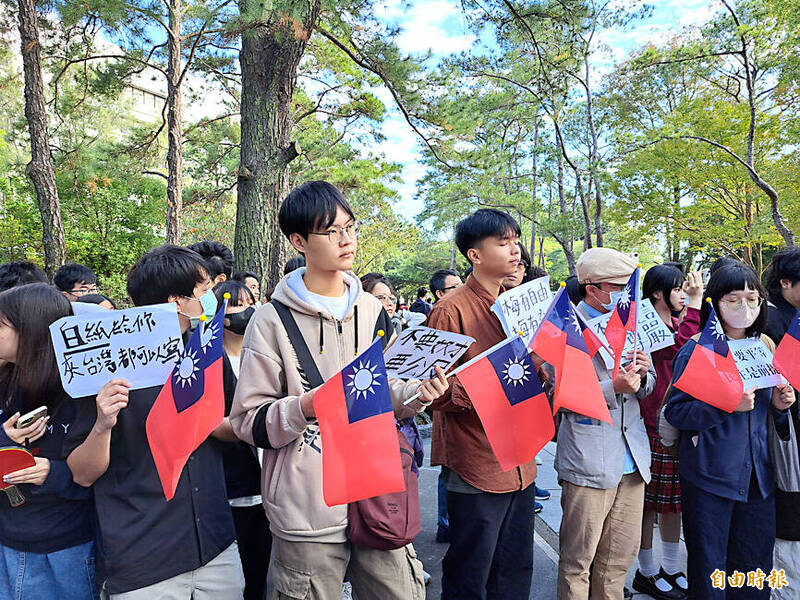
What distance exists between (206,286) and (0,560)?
1.19 meters

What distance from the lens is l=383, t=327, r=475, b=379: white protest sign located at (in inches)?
70.7

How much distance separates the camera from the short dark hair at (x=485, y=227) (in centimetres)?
252

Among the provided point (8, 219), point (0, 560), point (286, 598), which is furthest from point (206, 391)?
point (8, 219)

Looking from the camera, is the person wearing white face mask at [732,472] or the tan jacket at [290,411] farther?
the person wearing white face mask at [732,472]

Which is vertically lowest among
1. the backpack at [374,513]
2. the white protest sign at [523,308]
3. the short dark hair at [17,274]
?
the backpack at [374,513]

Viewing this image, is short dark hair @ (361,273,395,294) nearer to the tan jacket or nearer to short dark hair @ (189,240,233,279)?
short dark hair @ (189,240,233,279)

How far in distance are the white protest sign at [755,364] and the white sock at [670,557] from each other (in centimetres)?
136

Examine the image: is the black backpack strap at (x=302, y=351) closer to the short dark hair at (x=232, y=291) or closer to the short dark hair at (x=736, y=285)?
the short dark hair at (x=232, y=291)

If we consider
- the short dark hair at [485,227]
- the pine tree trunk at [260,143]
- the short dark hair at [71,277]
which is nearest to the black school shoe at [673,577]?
the short dark hair at [485,227]

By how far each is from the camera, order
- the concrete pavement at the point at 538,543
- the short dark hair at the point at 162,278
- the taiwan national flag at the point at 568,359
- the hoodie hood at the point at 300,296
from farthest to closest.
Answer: the concrete pavement at the point at 538,543, the taiwan national flag at the point at 568,359, the short dark hair at the point at 162,278, the hoodie hood at the point at 300,296

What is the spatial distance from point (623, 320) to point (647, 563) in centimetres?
176

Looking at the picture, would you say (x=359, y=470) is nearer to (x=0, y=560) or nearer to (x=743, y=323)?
(x=0, y=560)

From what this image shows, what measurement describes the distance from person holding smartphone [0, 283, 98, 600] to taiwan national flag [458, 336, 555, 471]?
1.47m

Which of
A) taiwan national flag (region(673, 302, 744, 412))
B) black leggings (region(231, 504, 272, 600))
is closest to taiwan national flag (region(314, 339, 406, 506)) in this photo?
black leggings (region(231, 504, 272, 600))
